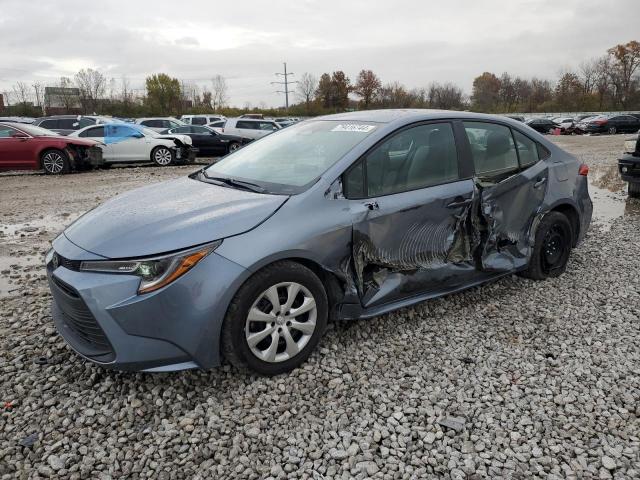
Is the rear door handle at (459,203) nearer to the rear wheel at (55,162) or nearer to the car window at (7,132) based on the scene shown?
the rear wheel at (55,162)

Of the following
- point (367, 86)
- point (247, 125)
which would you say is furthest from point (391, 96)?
point (247, 125)

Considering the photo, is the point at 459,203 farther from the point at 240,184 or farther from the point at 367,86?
the point at 367,86

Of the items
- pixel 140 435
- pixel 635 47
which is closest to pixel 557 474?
pixel 140 435

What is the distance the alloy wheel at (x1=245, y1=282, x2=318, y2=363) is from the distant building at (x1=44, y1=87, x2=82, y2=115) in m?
62.4

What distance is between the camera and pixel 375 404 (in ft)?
9.26

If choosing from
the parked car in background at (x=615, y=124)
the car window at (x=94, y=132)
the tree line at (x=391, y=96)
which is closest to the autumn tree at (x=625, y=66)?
the tree line at (x=391, y=96)

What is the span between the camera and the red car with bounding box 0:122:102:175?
1266 cm

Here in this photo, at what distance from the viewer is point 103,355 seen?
8.95 feet

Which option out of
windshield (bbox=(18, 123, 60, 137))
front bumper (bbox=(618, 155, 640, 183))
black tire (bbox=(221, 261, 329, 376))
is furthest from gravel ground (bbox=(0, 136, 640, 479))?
windshield (bbox=(18, 123, 60, 137))

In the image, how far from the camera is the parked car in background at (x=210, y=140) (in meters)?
18.4

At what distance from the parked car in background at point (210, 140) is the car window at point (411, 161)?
50.3 feet

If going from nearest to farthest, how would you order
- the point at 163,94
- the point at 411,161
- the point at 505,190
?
the point at 411,161 → the point at 505,190 → the point at 163,94

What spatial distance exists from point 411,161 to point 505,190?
3.20 feet

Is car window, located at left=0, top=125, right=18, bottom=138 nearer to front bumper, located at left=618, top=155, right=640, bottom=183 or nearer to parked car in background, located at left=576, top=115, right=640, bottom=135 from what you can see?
front bumper, located at left=618, top=155, right=640, bottom=183
